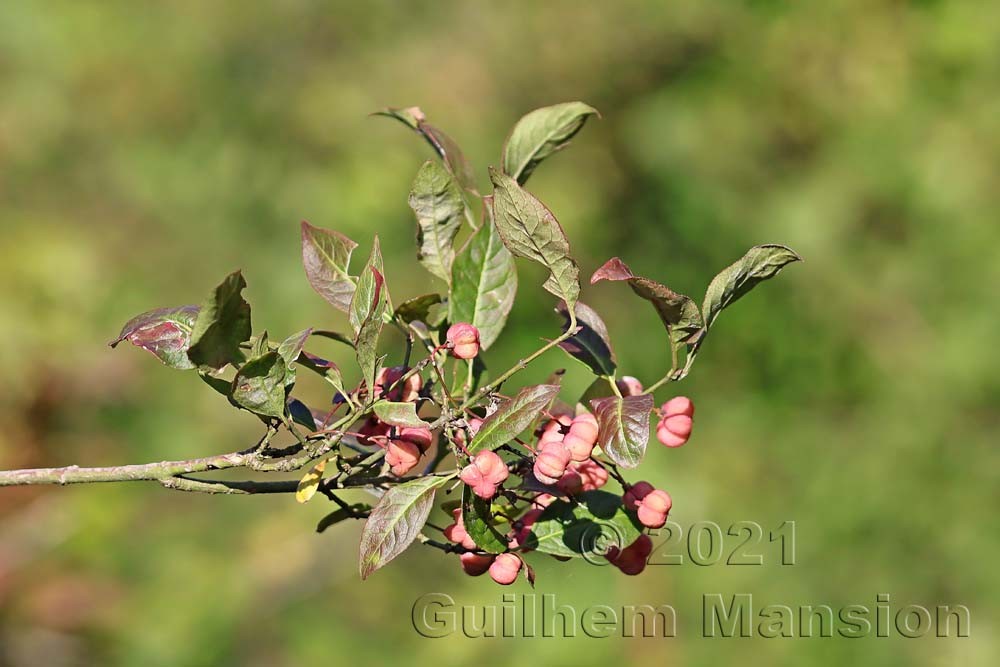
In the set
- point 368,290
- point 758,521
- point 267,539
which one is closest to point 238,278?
point 368,290

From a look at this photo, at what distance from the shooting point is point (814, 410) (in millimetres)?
3135

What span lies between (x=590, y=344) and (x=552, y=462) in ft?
0.46

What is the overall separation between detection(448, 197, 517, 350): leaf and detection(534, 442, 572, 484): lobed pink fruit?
0.14 meters

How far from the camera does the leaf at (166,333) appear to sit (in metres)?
0.71

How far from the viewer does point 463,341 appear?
2.51ft

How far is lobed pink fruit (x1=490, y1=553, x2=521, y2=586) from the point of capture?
0.77 meters

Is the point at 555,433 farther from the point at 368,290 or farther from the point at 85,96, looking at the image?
the point at 85,96

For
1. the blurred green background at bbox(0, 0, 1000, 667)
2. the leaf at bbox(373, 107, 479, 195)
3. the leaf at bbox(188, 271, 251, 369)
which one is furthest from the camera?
the blurred green background at bbox(0, 0, 1000, 667)

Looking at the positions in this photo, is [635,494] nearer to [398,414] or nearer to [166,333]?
[398,414]

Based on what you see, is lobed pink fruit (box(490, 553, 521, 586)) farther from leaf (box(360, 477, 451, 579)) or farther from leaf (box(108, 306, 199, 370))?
leaf (box(108, 306, 199, 370))

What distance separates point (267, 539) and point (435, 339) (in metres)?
2.02

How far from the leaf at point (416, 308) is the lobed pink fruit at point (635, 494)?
0.21 meters

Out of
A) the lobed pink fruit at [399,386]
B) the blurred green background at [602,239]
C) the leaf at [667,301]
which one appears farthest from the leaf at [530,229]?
the blurred green background at [602,239]

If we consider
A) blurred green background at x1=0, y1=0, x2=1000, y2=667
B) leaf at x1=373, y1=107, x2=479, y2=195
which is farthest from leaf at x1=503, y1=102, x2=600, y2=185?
blurred green background at x1=0, y1=0, x2=1000, y2=667
